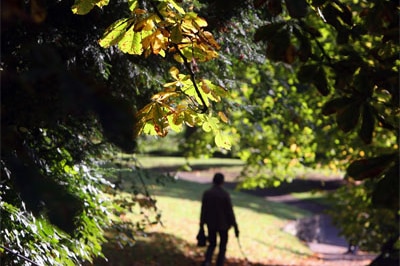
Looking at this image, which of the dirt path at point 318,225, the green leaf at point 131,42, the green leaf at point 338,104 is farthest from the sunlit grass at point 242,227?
the green leaf at point 338,104

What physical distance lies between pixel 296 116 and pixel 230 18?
5241mm

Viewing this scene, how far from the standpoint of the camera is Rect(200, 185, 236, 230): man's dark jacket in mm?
9863

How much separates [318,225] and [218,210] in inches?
489

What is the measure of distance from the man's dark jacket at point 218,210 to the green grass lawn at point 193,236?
3.03 ft

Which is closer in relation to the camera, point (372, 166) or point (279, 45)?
point (372, 166)

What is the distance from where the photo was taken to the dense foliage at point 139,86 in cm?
124

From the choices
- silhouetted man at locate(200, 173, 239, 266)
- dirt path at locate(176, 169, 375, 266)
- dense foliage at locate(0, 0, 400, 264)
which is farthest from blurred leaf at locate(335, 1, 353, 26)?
Result: dirt path at locate(176, 169, 375, 266)

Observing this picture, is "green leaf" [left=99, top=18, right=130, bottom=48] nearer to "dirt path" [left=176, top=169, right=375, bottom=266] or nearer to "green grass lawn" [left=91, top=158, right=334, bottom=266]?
"green grass lawn" [left=91, top=158, right=334, bottom=266]

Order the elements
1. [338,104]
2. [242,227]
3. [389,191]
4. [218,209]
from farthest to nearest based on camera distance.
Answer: [242,227]
[218,209]
[338,104]
[389,191]

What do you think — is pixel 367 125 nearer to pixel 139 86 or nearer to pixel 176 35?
pixel 176 35

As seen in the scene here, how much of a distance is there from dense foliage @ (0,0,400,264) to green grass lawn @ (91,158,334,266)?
239 centimetres

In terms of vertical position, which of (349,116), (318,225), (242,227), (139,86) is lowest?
(318,225)

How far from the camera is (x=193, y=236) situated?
14.8 m

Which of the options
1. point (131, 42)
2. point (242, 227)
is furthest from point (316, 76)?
point (242, 227)
